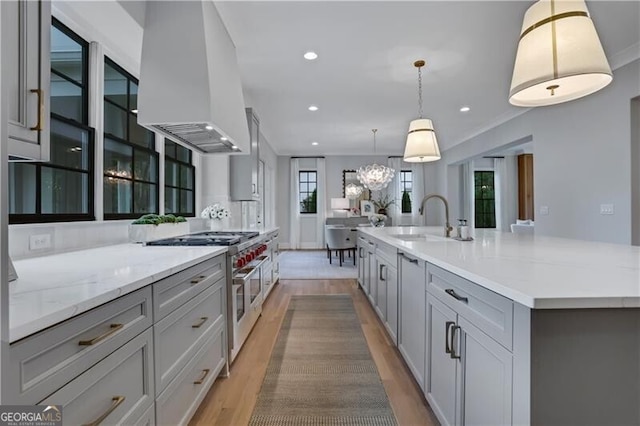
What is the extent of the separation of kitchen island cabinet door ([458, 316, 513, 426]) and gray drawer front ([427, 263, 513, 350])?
3cm

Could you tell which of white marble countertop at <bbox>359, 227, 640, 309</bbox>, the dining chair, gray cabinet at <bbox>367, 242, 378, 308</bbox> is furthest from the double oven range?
the dining chair

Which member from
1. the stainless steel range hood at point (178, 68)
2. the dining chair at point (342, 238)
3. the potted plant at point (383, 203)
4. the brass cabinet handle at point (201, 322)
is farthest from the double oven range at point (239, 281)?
the potted plant at point (383, 203)

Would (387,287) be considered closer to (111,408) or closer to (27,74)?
(111,408)

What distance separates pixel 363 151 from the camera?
9.29 metres

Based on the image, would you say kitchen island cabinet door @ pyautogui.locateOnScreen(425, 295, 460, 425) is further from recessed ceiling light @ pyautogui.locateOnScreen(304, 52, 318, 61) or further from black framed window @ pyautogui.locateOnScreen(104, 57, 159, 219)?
recessed ceiling light @ pyautogui.locateOnScreen(304, 52, 318, 61)

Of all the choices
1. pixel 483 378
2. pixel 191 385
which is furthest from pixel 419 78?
pixel 191 385

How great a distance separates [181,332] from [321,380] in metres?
1.07

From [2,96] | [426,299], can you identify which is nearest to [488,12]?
[426,299]

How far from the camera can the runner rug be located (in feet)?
5.82

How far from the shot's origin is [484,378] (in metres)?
1.16

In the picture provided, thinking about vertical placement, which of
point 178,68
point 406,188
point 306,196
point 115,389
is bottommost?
point 115,389

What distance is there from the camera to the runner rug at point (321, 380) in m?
1.77

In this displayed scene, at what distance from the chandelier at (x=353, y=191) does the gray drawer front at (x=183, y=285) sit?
24.1ft

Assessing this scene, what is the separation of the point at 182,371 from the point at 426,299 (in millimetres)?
1314
